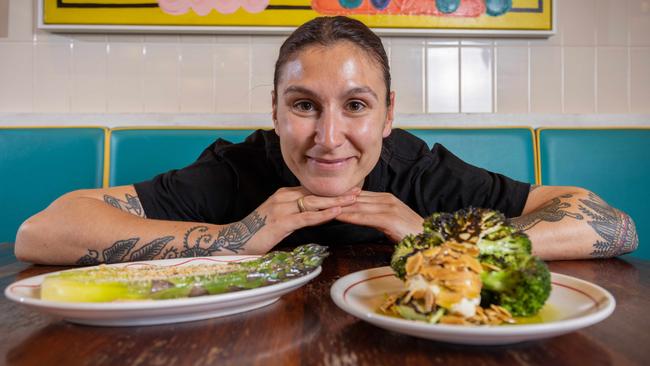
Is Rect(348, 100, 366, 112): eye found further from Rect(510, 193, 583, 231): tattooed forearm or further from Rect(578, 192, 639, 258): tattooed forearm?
Rect(578, 192, 639, 258): tattooed forearm

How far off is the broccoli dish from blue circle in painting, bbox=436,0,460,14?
6.04 ft

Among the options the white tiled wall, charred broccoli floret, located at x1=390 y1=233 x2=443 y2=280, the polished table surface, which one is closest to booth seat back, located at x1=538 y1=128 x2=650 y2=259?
the white tiled wall

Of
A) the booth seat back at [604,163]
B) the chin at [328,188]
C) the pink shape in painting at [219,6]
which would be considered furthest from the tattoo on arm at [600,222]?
the pink shape in painting at [219,6]

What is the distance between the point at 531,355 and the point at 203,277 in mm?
372

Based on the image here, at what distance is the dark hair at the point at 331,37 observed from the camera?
120 cm

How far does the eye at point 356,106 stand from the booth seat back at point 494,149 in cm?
89

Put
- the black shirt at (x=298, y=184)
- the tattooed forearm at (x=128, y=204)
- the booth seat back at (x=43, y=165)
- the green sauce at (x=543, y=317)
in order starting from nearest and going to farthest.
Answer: the green sauce at (x=543, y=317) < the tattooed forearm at (x=128, y=204) < the black shirt at (x=298, y=184) < the booth seat back at (x=43, y=165)

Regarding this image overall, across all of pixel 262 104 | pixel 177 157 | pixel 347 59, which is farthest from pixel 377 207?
pixel 262 104

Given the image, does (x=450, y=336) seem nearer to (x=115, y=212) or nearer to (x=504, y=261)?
(x=504, y=261)

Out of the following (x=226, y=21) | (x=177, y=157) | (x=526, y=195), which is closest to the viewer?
(x=526, y=195)

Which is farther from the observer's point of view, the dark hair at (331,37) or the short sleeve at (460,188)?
the short sleeve at (460,188)

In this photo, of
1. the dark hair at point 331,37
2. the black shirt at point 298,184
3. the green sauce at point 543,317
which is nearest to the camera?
the green sauce at point 543,317

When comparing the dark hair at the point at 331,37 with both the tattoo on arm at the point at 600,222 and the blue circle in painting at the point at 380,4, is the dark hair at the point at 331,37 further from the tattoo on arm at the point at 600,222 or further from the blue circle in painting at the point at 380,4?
the blue circle in painting at the point at 380,4

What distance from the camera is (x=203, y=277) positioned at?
606 millimetres
